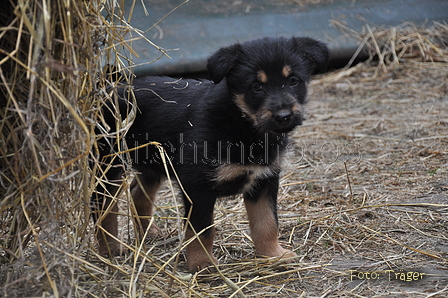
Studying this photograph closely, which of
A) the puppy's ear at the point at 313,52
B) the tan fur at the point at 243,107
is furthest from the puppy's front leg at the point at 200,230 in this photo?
the puppy's ear at the point at 313,52

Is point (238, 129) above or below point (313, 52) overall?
below

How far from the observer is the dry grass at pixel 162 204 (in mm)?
2439

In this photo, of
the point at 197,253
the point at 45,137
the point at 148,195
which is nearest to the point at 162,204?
the point at 148,195

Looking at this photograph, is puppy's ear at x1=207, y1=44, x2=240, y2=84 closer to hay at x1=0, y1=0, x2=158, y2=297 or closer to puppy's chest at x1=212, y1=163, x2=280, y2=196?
puppy's chest at x1=212, y1=163, x2=280, y2=196

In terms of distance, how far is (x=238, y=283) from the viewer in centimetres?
300

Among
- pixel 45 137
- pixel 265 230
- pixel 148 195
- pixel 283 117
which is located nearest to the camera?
pixel 45 137

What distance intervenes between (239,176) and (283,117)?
1.53 ft

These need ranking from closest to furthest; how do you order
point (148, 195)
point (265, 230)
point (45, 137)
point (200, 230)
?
point (45, 137), point (200, 230), point (265, 230), point (148, 195)

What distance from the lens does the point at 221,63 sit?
3.38 metres

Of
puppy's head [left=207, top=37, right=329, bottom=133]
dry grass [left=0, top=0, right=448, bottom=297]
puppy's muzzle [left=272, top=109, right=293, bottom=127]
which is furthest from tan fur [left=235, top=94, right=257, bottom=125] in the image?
dry grass [left=0, top=0, right=448, bottom=297]

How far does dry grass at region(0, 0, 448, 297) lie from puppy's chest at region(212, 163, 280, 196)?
0.29 m

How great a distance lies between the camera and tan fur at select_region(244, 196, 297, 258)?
349 centimetres

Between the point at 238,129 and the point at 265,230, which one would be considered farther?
the point at 265,230

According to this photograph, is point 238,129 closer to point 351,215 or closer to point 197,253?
point 197,253
